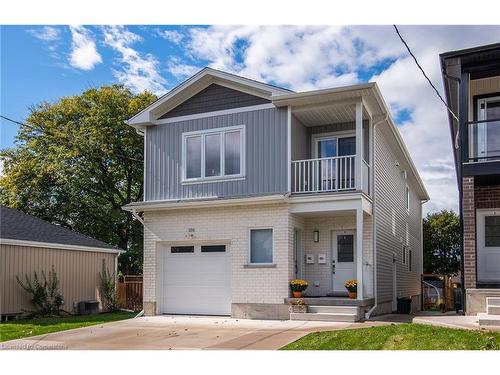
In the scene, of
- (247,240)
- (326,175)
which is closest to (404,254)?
(326,175)

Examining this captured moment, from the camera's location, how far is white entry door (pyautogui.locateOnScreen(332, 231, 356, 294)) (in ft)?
50.5

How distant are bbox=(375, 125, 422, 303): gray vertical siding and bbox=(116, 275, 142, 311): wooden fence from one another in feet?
27.2

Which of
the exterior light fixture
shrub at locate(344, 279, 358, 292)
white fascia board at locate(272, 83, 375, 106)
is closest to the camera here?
white fascia board at locate(272, 83, 375, 106)

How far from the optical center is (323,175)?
1558cm

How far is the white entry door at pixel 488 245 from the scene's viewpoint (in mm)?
13562

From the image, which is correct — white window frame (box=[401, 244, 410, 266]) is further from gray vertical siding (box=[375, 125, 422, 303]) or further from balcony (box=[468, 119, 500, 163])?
balcony (box=[468, 119, 500, 163])

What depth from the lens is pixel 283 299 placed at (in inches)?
562

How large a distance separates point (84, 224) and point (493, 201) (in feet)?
61.9

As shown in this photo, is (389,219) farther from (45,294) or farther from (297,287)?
(45,294)

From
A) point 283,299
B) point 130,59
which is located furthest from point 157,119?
point 283,299

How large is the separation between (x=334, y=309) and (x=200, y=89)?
6.82 m

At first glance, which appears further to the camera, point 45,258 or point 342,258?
point 45,258

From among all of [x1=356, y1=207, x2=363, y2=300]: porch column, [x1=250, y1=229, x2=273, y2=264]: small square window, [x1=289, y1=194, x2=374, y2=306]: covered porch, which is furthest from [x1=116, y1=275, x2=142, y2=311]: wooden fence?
[x1=356, y1=207, x2=363, y2=300]: porch column
